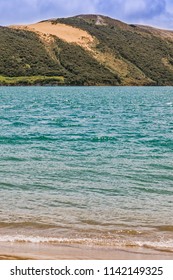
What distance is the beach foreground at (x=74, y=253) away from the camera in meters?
11.2

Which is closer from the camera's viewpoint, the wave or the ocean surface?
the wave

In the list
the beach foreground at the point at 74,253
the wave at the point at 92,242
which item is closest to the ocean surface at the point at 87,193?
the wave at the point at 92,242

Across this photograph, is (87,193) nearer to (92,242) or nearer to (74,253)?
(92,242)

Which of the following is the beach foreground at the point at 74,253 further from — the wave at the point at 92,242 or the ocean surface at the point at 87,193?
the ocean surface at the point at 87,193

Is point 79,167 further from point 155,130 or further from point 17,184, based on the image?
point 155,130

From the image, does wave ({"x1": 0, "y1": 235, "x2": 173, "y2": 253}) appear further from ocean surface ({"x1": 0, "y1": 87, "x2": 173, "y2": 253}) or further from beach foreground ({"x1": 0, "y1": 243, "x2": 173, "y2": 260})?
beach foreground ({"x1": 0, "y1": 243, "x2": 173, "y2": 260})

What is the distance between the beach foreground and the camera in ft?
36.6

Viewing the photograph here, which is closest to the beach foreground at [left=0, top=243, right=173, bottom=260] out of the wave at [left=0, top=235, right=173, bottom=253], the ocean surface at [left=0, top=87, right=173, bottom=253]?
the wave at [left=0, top=235, right=173, bottom=253]

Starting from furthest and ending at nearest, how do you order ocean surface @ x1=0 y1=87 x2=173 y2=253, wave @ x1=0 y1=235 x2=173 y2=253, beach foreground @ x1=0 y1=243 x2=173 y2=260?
ocean surface @ x1=0 y1=87 x2=173 y2=253 < wave @ x1=0 y1=235 x2=173 y2=253 < beach foreground @ x1=0 y1=243 x2=173 y2=260

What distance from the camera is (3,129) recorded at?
131 feet

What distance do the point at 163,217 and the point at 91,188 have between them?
164 inches

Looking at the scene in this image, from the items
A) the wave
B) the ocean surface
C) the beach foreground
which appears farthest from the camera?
the ocean surface

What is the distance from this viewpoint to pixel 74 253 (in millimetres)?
11609
